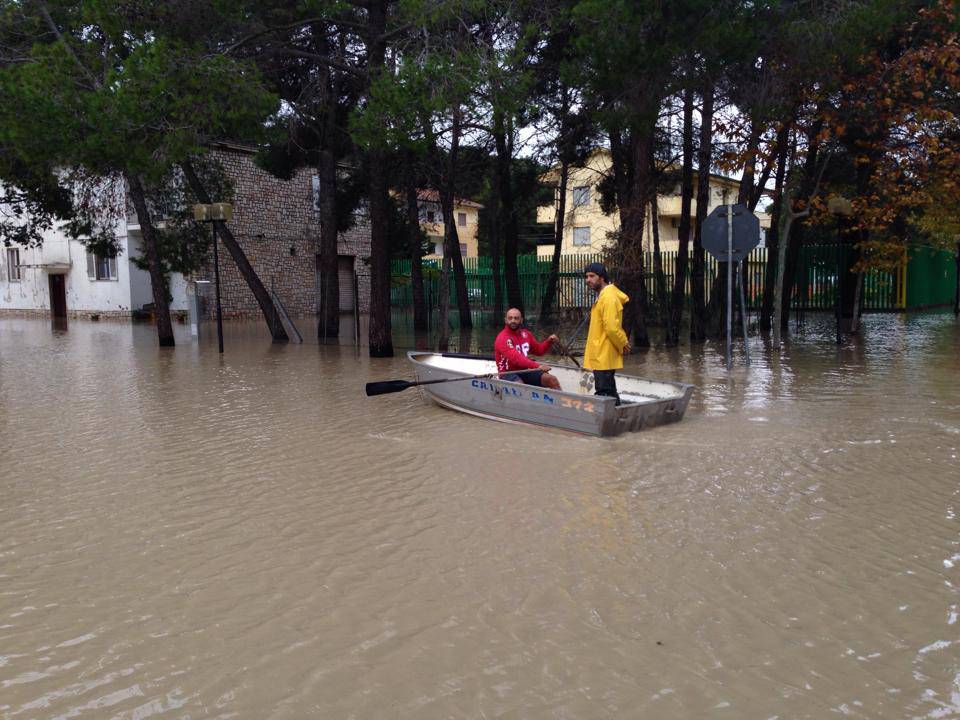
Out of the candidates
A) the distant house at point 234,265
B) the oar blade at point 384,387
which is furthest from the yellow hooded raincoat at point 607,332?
the distant house at point 234,265

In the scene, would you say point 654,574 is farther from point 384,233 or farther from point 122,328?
point 122,328

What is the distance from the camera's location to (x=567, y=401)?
912 cm

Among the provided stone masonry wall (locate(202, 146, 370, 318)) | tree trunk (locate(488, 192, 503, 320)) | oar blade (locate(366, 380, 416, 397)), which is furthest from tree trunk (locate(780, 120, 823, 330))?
stone masonry wall (locate(202, 146, 370, 318))

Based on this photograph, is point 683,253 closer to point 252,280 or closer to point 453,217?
point 453,217

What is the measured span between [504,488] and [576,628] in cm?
284

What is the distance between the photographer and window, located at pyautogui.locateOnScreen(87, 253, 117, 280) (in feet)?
124

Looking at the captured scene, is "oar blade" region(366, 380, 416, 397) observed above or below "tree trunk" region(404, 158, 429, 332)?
below

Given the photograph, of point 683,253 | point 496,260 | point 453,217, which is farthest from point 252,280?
point 683,253

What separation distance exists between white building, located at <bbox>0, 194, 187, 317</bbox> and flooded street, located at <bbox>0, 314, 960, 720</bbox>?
27587 millimetres

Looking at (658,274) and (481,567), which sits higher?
(658,274)

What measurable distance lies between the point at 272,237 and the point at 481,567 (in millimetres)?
34757

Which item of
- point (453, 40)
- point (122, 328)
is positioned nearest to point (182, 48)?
point (453, 40)

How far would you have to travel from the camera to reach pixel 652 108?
48.3 ft

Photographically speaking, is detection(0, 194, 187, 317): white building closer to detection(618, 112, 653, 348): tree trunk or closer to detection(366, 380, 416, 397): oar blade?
detection(618, 112, 653, 348): tree trunk
